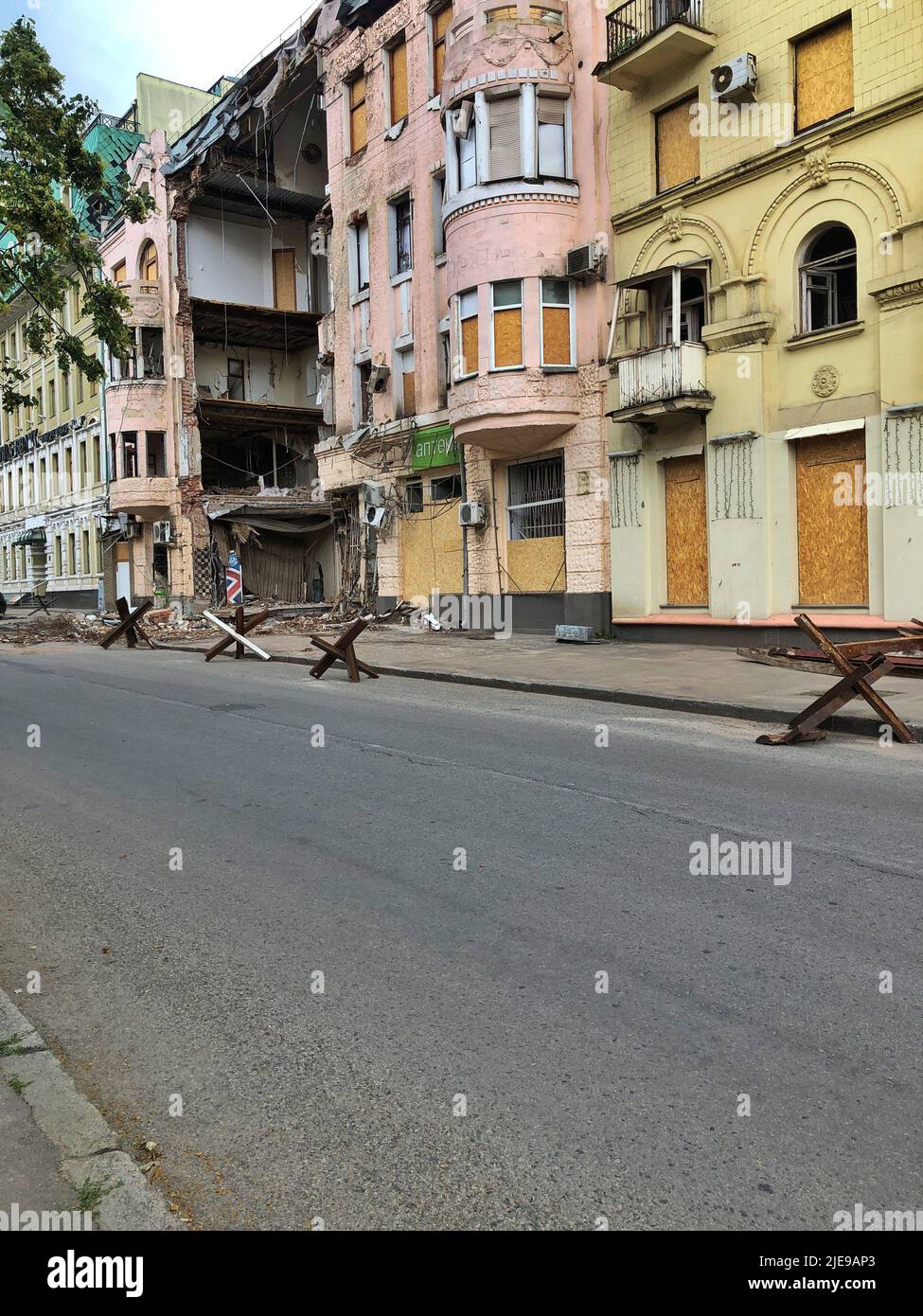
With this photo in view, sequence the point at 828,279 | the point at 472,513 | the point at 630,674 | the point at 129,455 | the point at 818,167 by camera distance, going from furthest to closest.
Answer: the point at 129,455 < the point at 472,513 < the point at 828,279 < the point at 818,167 < the point at 630,674

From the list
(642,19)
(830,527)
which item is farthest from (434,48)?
(830,527)

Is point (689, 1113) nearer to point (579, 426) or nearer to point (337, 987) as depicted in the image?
point (337, 987)

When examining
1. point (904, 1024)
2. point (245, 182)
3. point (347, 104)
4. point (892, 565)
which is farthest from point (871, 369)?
point (245, 182)

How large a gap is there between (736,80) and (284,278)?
2446 cm

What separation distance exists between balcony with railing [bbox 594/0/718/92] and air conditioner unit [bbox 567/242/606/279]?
2936 millimetres

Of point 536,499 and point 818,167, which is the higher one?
point 818,167

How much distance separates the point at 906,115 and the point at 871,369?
3671mm

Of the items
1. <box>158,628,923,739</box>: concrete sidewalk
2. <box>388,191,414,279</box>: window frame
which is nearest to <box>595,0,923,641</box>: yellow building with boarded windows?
<box>158,628,923,739</box>: concrete sidewalk

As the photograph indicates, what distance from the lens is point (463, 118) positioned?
20.9 m

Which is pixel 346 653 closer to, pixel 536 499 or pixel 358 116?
pixel 536 499

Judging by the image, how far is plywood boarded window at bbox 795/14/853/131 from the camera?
15.7m

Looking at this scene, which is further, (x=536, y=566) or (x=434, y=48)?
(x=434, y=48)

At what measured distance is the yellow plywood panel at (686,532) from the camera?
18.4 meters

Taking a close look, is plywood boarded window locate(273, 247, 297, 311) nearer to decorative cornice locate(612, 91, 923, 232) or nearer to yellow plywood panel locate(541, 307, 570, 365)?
yellow plywood panel locate(541, 307, 570, 365)
